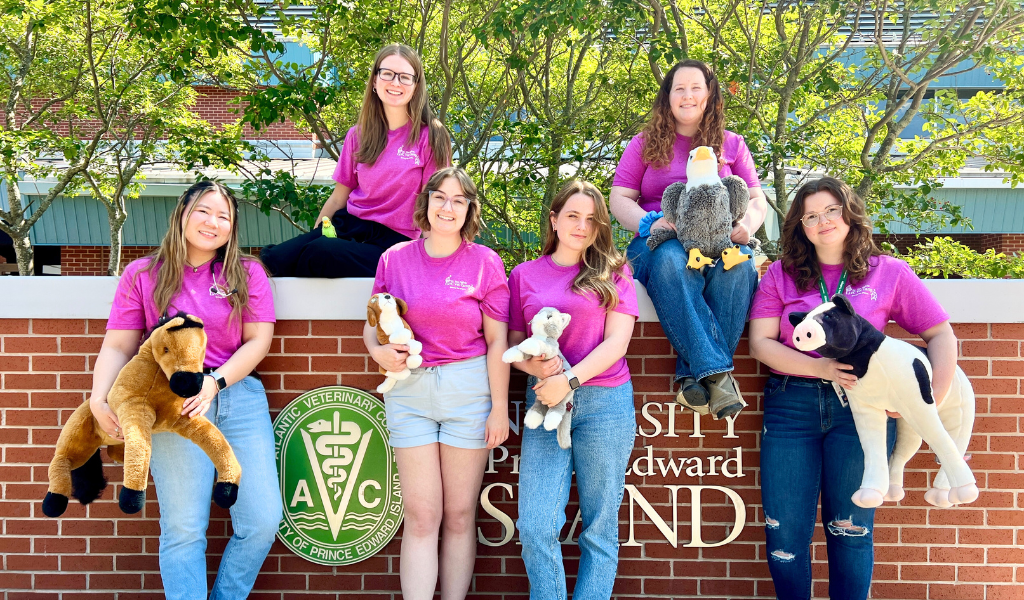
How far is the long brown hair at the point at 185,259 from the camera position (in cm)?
326

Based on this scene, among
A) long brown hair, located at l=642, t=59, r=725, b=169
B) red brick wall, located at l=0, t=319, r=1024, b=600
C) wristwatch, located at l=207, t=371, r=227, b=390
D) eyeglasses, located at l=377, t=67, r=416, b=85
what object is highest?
eyeglasses, located at l=377, t=67, r=416, b=85

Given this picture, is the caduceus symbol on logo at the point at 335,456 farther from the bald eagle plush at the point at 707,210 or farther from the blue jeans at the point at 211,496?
the bald eagle plush at the point at 707,210

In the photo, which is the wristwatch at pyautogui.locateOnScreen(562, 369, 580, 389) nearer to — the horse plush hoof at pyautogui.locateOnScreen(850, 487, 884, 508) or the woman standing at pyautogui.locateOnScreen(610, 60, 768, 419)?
the woman standing at pyautogui.locateOnScreen(610, 60, 768, 419)

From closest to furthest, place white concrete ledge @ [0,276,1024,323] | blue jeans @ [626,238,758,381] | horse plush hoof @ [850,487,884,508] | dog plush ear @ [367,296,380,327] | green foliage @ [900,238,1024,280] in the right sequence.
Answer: horse plush hoof @ [850,487,884,508]
dog plush ear @ [367,296,380,327]
blue jeans @ [626,238,758,381]
white concrete ledge @ [0,276,1024,323]
green foliage @ [900,238,1024,280]

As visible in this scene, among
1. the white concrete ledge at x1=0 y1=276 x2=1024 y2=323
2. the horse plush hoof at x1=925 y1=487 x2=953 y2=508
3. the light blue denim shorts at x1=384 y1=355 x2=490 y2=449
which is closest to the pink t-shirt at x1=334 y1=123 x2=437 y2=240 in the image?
the white concrete ledge at x1=0 y1=276 x2=1024 y2=323

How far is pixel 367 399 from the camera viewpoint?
3783mm

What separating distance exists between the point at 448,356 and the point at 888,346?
5.84 feet

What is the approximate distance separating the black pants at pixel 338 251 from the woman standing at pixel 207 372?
1.03ft

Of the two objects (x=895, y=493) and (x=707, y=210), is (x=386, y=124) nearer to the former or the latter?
(x=707, y=210)

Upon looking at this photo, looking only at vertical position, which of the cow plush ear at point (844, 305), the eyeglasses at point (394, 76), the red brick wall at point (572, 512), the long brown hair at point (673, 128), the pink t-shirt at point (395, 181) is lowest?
the red brick wall at point (572, 512)

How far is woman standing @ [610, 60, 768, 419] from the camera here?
331cm

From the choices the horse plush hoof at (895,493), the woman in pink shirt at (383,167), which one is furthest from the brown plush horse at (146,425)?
the horse plush hoof at (895,493)

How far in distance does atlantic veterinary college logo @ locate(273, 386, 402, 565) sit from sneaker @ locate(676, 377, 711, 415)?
1.46 metres

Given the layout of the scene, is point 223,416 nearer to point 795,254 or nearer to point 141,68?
point 795,254
